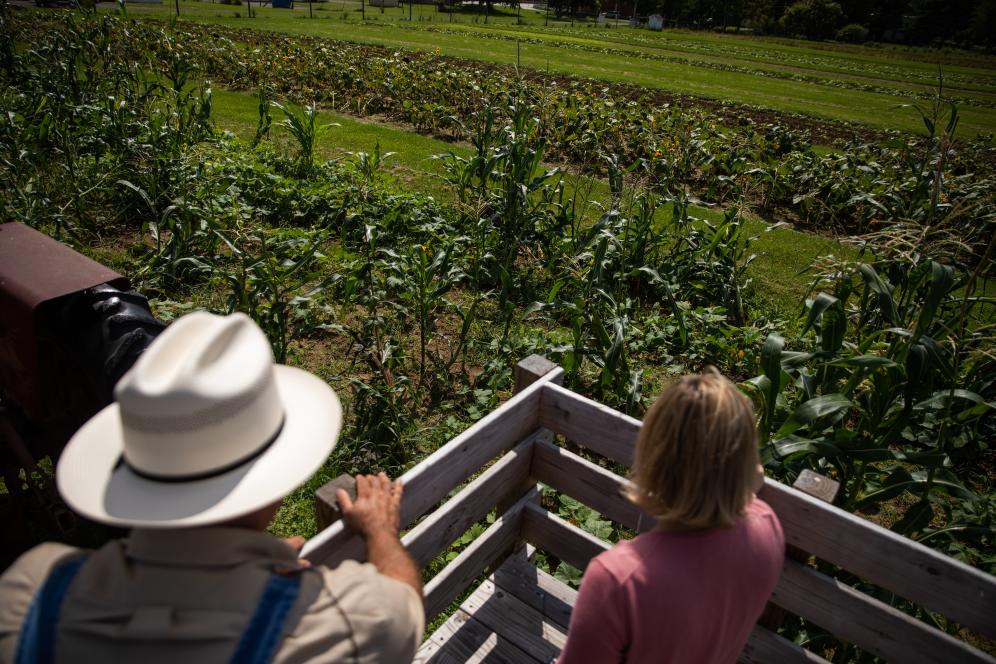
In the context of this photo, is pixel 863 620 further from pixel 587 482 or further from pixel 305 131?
pixel 305 131

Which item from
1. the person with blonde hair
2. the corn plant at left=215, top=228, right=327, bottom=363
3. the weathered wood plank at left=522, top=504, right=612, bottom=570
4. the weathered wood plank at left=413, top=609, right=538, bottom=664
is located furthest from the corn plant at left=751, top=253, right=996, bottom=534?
the corn plant at left=215, top=228, right=327, bottom=363

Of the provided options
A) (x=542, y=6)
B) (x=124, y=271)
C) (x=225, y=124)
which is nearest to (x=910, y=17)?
(x=542, y=6)

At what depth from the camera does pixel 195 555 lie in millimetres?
1153

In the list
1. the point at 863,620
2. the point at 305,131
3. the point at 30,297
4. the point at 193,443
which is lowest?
the point at 863,620

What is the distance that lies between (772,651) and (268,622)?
1.91 meters

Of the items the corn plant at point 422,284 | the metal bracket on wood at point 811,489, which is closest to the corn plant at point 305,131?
the corn plant at point 422,284

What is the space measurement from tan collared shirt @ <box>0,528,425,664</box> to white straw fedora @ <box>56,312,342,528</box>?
0.24 ft

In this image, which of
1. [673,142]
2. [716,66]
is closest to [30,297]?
[673,142]

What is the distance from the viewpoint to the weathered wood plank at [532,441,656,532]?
7.95 feet

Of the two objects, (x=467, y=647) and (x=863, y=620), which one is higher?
(x=863, y=620)

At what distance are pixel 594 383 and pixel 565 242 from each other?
5.38ft

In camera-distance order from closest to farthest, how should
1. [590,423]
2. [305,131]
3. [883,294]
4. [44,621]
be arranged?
[44,621] < [590,423] < [883,294] < [305,131]

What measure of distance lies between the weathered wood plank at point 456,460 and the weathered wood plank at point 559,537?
1.43 ft

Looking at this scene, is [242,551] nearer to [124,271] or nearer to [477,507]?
[477,507]
